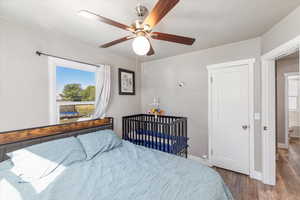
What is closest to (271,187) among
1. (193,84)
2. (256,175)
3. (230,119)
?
(256,175)

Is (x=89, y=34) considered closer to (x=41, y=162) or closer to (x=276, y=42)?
(x=41, y=162)

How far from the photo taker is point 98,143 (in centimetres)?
212

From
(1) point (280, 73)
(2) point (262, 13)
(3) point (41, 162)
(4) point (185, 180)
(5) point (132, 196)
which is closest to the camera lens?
(5) point (132, 196)

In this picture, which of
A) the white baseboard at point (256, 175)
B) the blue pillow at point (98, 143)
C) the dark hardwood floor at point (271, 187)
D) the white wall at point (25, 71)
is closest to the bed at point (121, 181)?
the blue pillow at point (98, 143)

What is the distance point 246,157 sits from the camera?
2.64 m

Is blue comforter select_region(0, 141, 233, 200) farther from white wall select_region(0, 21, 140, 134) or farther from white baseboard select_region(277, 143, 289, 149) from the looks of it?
white baseboard select_region(277, 143, 289, 149)

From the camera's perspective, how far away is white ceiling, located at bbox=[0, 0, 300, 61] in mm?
1562

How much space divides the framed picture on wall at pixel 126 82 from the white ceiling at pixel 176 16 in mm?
1022

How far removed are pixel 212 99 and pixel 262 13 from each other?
5.35ft

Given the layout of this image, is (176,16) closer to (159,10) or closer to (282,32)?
(159,10)

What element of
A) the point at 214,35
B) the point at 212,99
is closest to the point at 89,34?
the point at 214,35

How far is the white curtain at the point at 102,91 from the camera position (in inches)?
110

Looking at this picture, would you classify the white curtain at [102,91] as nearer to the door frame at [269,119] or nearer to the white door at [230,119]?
the white door at [230,119]

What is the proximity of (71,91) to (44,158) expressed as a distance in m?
1.21
